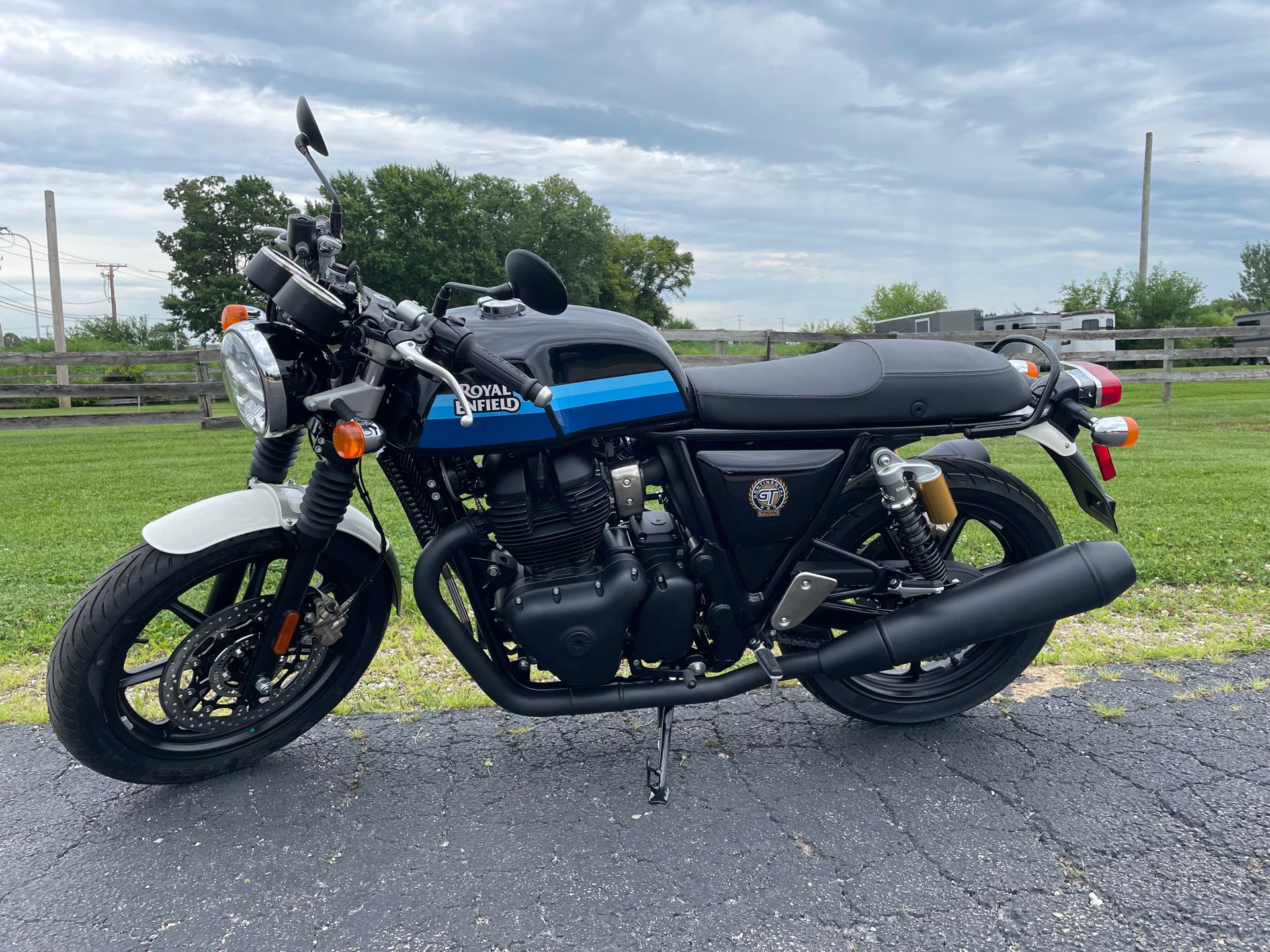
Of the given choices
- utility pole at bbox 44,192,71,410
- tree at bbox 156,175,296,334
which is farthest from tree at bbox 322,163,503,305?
utility pole at bbox 44,192,71,410

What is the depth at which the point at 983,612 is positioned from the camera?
2609 mm

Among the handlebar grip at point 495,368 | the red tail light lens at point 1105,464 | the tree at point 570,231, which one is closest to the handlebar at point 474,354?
the handlebar grip at point 495,368

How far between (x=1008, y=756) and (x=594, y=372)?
1.86 meters

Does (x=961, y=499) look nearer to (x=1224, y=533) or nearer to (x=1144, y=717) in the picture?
(x=1144, y=717)

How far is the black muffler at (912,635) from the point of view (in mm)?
2521

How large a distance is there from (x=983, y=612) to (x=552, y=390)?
1491 mm

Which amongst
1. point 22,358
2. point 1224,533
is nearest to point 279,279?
→ point 1224,533

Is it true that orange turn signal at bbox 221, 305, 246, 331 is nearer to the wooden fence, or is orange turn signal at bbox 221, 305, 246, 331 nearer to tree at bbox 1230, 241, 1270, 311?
the wooden fence

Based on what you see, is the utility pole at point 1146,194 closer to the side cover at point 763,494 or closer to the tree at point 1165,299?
the tree at point 1165,299

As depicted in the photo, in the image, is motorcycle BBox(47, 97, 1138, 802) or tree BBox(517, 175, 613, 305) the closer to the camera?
motorcycle BBox(47, 97, 1138, 802)

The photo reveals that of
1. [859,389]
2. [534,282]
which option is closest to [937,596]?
[859,389]

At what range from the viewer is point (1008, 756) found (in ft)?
9.13

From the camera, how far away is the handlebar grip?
1.97m

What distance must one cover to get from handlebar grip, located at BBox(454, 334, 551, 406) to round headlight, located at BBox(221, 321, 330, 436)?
1.48 feet
